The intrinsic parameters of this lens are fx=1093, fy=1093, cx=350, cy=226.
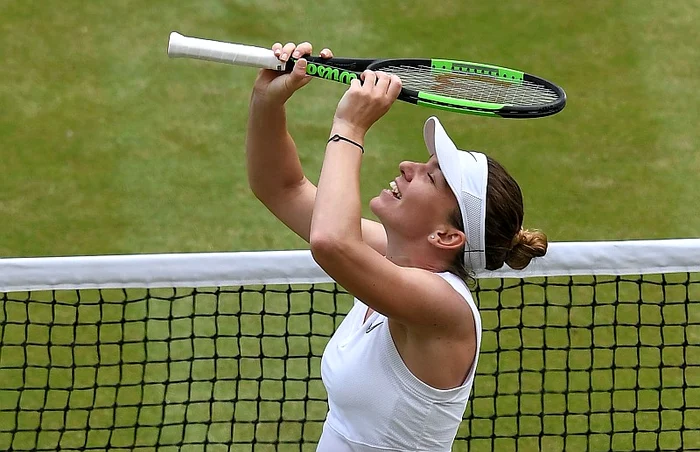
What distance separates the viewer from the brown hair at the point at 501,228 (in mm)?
3271

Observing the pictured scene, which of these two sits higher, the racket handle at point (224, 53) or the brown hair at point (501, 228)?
the racket handle at point (224, 53)

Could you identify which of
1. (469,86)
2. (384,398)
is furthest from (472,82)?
(384,398)

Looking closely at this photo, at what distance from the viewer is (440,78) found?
3.86 m

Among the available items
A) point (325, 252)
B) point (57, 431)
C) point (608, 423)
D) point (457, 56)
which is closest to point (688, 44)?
point (457, 56)

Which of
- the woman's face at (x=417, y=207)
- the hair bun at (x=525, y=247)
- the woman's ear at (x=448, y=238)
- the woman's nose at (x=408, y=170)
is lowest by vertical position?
the hair bun at (x=525, y=247)

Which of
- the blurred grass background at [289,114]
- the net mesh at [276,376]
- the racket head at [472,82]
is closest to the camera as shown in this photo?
the racket head at [472,82]

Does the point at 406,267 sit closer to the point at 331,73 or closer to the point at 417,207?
the point at 417,207

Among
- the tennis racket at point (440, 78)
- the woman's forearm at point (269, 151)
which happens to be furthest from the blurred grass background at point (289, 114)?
the tennis racket at point (440, 78)

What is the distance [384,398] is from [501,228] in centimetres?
62

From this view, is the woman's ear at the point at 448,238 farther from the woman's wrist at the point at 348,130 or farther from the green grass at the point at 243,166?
Answer: the green grass at the point at 243,166

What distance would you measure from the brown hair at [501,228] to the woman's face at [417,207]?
42 mm

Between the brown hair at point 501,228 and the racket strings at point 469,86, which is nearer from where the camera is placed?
the brown hair at point 501,228

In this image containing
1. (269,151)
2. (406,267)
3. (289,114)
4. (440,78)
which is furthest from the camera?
(289,114)

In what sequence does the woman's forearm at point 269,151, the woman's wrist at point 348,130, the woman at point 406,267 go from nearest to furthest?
1. the woman at point 406,267
2. the woman's wrist at point 348,130
3. the woman's forearm at point 269,151
